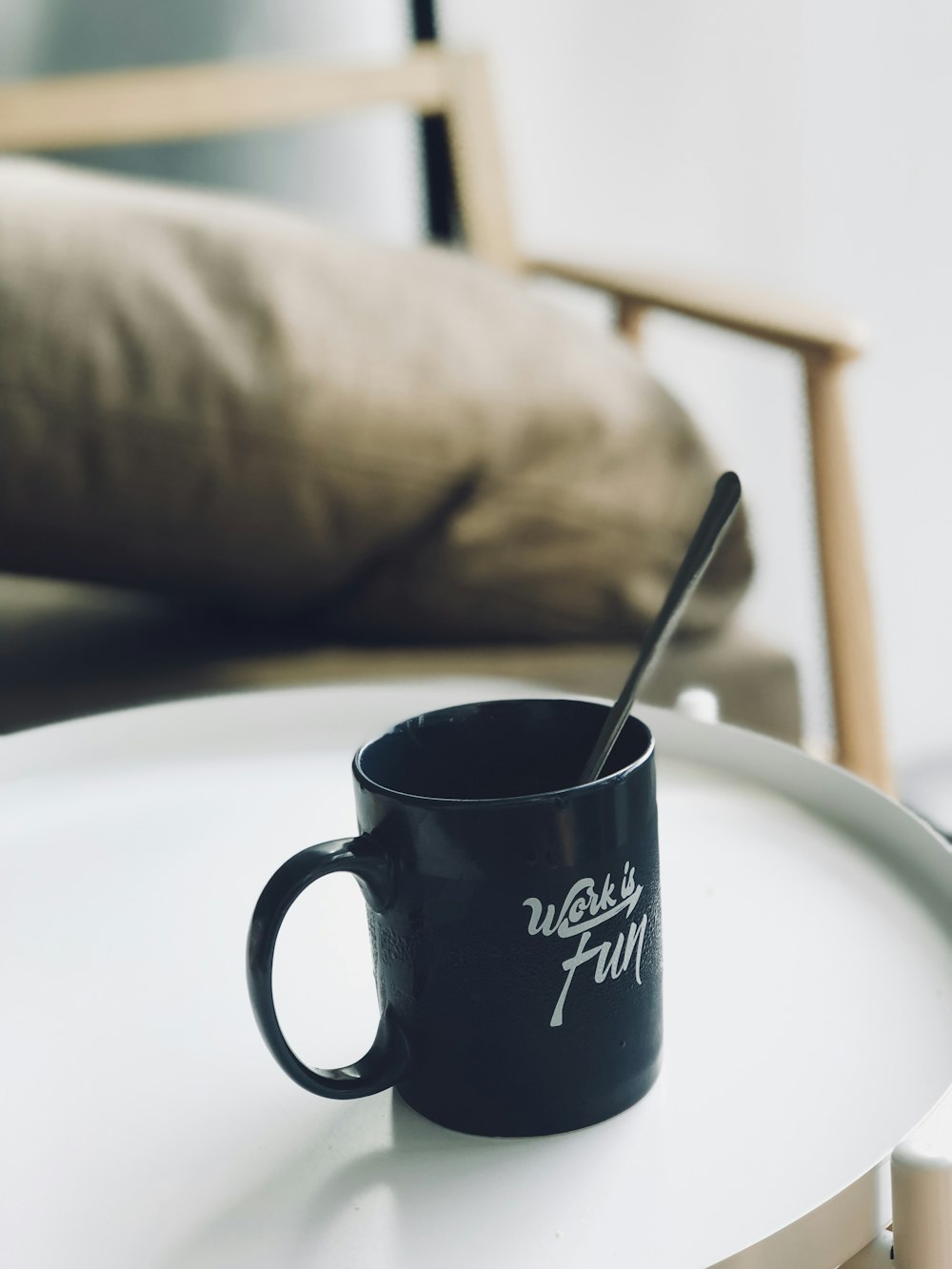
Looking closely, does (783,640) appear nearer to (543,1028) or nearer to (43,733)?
(43,733)

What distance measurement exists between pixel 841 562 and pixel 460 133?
2.58 feet

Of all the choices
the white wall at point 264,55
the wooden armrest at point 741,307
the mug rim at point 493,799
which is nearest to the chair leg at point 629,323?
the wooden armrest at point 741,307

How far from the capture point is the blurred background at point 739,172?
122 centimetres

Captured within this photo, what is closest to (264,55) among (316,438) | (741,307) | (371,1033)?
(741,307)

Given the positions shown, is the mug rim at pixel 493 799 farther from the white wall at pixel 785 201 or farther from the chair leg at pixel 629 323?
the chair leg at pixel 629 323

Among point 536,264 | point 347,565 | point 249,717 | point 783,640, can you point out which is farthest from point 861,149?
point 249,717

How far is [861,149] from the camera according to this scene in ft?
4.05

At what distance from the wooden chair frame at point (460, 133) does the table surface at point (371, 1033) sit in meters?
0.34

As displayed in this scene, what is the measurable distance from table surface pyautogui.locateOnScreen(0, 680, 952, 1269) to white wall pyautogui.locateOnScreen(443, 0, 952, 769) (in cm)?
72

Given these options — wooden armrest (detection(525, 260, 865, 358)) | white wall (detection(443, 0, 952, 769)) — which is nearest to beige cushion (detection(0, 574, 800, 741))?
wooden armrest (detection(525, 260, 865, 358))

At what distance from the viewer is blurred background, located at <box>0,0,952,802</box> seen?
1.22m

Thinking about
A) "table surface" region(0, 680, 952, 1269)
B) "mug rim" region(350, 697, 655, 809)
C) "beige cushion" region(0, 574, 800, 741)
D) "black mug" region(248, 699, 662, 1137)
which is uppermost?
"mug rim" region(350, 697, 655, 809)

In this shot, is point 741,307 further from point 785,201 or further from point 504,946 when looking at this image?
point 504,946

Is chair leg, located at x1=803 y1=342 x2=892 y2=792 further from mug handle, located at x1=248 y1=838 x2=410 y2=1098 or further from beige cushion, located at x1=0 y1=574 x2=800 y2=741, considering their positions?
mug handle, located at x1=248 y1=838 x2=410 y2=1098
